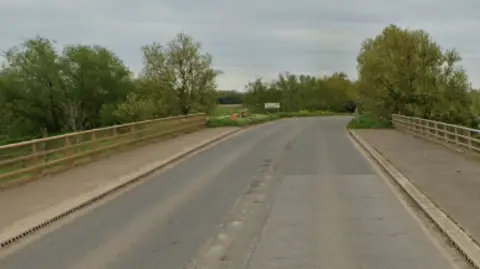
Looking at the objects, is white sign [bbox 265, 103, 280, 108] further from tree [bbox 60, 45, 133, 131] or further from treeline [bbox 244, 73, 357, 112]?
tree [bbox 60, 45, 133, 131]

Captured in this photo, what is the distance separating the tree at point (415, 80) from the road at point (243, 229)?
3399 centimetres

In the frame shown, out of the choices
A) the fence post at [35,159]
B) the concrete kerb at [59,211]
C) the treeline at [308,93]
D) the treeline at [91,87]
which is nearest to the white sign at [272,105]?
the treeline at [308,93]

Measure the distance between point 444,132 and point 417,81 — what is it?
24.3m

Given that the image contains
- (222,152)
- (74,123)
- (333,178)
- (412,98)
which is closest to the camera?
(333,178)

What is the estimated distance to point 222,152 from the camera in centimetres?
2541

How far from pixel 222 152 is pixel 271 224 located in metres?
15.3

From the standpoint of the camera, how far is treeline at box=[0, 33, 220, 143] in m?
51.4

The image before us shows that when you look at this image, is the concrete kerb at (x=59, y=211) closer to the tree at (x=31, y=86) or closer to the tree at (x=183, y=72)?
the tree at (x=183, y=72)

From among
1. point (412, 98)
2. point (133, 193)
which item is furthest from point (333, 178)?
point (412, 98)

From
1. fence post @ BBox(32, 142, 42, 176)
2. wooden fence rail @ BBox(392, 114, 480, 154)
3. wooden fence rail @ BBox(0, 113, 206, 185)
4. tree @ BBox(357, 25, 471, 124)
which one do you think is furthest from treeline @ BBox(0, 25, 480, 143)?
fence post @ BBox(32, 142, 42, 176)

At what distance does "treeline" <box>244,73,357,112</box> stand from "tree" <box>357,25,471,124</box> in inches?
1950

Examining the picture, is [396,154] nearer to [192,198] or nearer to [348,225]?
[192,198]

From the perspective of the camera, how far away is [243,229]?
9.75 m

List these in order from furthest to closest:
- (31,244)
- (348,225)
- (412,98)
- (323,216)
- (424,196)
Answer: (412,98)
(424,196)
(323,216)
(348,225)
(31,244)
